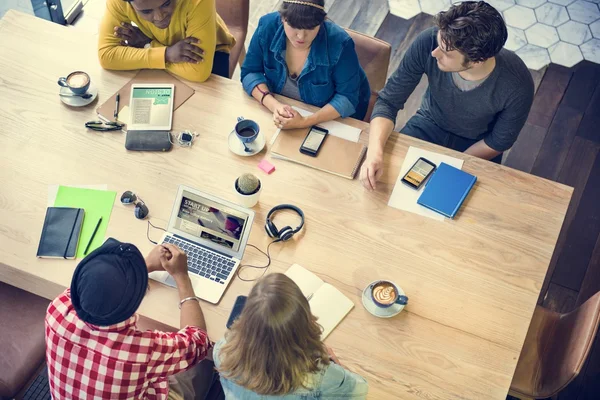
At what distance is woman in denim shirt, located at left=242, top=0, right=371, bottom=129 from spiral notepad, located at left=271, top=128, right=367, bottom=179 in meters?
0.05

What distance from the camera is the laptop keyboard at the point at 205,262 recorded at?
75.4 inches

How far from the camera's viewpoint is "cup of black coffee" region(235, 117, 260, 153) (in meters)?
2.11

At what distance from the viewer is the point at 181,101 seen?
2.27 metres

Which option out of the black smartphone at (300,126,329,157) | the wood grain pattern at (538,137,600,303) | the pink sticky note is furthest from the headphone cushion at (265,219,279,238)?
the wood grain pattern at (538,137,600,303)

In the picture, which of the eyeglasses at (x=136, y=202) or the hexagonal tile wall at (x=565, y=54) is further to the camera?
the hexagonal tile wall at (x=565, y=54)

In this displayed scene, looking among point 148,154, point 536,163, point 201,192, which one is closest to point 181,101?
point 148,154

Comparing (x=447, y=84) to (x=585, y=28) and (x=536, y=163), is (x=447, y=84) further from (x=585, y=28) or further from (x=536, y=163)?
(x=585, y=28)

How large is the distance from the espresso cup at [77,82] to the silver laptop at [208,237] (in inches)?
24.5

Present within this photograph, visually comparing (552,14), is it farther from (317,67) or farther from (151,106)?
(151,106)

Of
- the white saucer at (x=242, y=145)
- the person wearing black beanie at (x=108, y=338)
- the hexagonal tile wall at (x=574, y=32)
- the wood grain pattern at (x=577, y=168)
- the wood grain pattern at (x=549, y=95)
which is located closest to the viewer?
the person wearing black beanie at (x=108, y=338)

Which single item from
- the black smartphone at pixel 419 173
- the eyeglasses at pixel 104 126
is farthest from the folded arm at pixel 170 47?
the black smartphone at pixel 419 173

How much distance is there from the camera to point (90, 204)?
2031mm

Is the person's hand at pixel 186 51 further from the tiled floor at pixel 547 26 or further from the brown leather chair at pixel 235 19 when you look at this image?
the tiled floor at pixel 547 26

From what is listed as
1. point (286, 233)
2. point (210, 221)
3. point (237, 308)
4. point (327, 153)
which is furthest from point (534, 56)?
point (237, 308)
